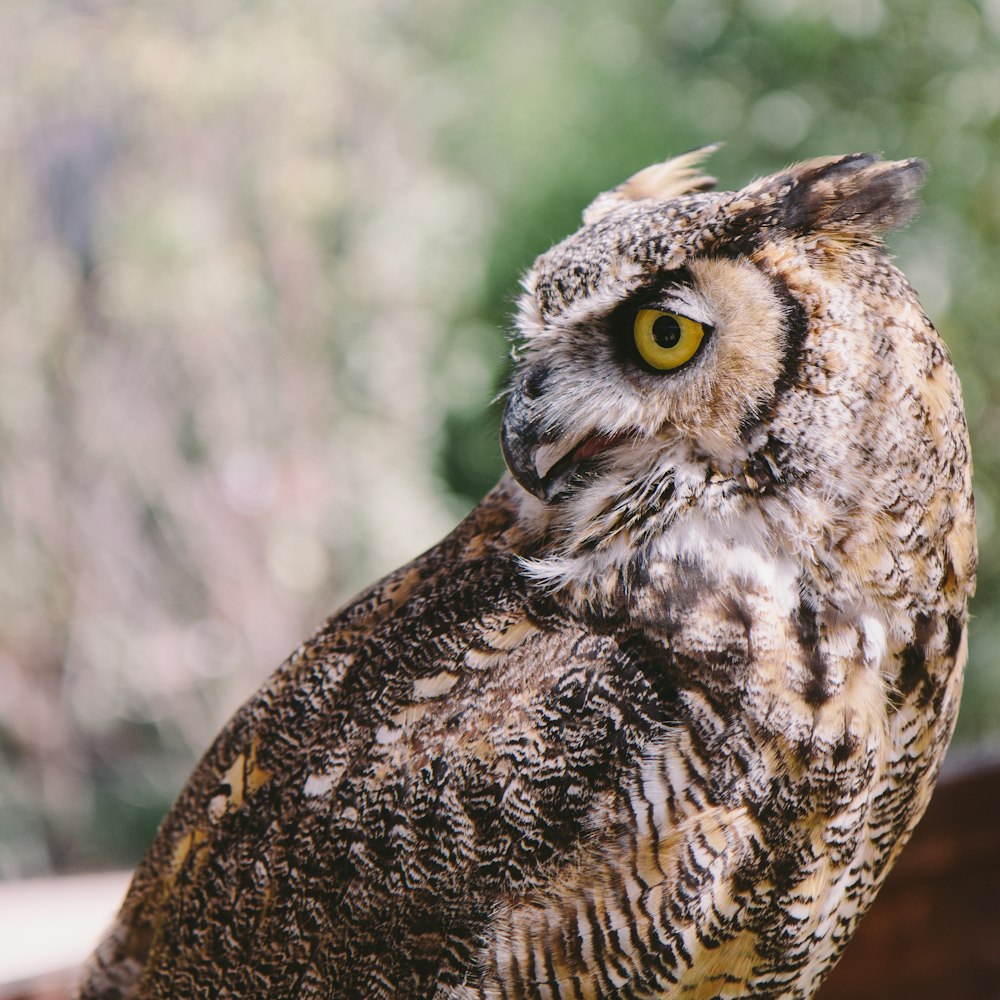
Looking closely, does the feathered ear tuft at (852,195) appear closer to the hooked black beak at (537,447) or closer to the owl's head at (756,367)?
the owl's head at (756,367)

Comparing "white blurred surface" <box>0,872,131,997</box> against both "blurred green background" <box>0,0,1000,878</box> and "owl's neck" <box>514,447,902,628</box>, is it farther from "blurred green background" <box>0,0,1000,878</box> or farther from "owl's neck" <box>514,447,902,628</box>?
"owl's neck" <box>514,447,902,628</box>

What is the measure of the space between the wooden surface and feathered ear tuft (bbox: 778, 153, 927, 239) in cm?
123

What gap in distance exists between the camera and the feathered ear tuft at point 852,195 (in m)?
1.07

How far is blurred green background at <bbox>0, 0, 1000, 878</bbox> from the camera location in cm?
470

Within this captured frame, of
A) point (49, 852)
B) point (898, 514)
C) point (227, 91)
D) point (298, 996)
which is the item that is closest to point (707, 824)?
point (898, 514)

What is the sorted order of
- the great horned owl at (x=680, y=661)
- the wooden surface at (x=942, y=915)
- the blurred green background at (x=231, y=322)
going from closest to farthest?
the great horned owl at (x=680, y=661), the wooden surface at (x=942, y=915), the blurred green background at (x=231, y=322)

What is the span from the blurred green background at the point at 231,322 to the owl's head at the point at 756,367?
3.46m

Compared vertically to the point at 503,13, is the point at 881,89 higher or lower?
lower

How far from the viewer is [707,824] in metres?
1.03

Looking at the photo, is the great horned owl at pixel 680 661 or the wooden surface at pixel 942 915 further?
the wooden surface at pixel 942 915

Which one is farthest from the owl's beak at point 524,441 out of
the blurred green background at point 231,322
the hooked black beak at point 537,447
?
the blurred green background at point 231,322

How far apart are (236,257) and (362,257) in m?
0.70

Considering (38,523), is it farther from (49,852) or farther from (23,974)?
(23,974)

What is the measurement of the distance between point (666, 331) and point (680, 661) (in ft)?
1.09
